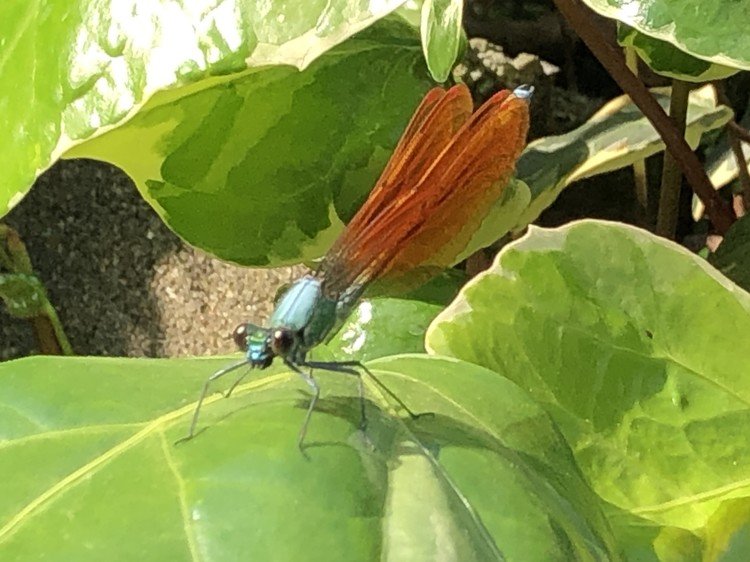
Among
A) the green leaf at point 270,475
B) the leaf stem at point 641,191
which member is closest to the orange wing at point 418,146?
the green leaf at point 270,475

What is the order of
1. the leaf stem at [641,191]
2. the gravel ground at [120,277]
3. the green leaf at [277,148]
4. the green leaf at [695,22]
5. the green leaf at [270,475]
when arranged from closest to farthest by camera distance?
the green leaf at [270,475] < the green leaf at [695,22] < the green leaf at [277,148] < the leaf stem at [641,191] < the gravel ground at [120,277]

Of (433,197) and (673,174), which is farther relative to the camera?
(673,174)

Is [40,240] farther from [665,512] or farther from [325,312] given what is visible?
[665,512]

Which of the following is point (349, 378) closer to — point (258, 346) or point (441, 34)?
point (258, 346)

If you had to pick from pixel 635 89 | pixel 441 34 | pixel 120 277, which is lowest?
pixel 120 277

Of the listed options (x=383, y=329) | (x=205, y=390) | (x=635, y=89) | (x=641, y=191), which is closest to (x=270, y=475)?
(x=205, y=390)

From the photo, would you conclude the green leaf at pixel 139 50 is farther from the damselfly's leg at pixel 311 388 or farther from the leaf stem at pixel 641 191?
the leaf stem at pixel 641 191
